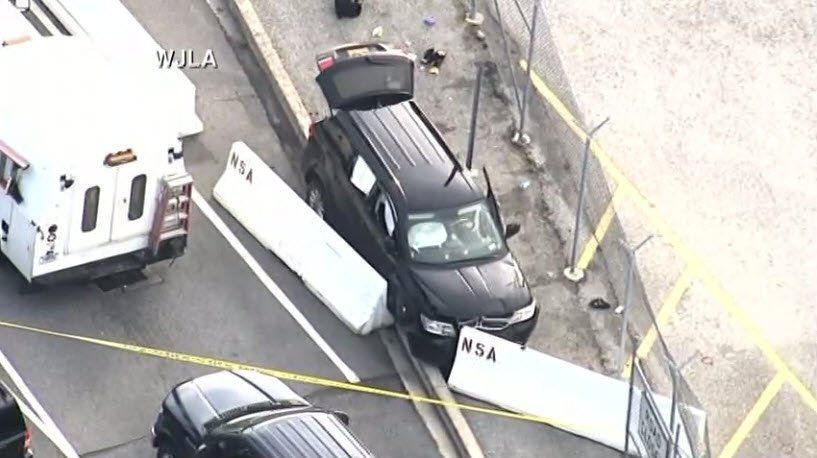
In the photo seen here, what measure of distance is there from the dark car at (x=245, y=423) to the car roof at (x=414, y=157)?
3077mm

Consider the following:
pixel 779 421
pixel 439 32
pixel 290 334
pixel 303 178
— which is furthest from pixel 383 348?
pixel 439 32

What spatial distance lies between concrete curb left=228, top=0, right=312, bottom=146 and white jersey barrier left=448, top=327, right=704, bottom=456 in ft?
15.1

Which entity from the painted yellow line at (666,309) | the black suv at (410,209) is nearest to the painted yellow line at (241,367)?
the black suv at (410,209)

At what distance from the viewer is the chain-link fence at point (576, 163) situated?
1994 cm

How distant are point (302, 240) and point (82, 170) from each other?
3.08 metres

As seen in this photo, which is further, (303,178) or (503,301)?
(303,178)

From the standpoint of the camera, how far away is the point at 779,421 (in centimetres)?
1973

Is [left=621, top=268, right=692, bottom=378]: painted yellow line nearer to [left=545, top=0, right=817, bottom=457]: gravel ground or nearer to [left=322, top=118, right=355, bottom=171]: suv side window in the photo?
[left=545, top=0, right=817, bottom=457]: gravel ground

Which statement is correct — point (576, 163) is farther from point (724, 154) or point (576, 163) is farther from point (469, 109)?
point (724, 154)

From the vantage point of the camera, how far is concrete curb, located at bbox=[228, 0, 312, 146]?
2259 centimetres

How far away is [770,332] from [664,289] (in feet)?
4.49

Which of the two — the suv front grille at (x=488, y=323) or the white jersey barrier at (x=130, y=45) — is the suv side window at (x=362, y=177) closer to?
the suv front grille at (x=488, y=323)

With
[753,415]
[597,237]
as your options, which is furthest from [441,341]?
[753,415]

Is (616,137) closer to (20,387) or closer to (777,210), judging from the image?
(777,210)
